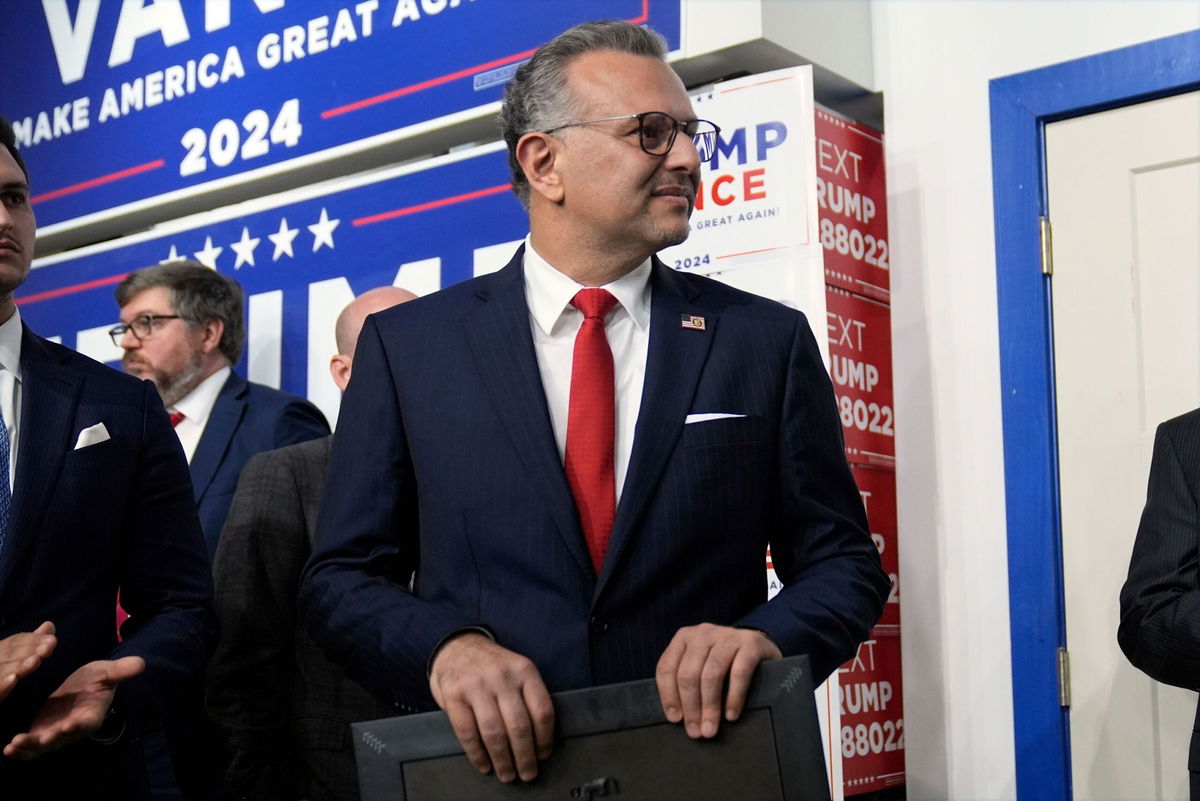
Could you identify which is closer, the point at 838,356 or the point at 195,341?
the point at 838,356

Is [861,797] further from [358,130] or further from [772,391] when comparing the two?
[358,130]

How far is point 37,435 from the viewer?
2.08 m

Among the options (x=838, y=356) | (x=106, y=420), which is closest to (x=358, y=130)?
(x=838, y=356)

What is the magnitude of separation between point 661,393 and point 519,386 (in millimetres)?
182

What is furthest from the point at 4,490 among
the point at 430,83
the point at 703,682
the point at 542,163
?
the point at 430,83

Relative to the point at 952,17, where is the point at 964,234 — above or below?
below

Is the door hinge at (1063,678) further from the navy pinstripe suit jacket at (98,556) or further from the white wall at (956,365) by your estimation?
the navy pinstripe suit jacket at (98,556)

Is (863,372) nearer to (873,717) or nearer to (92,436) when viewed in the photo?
(873,717)

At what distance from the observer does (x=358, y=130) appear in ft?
15.3

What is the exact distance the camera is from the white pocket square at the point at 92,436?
2104mm

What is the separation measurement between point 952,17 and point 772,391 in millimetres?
2348

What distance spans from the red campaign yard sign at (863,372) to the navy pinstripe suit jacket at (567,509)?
5.56 feet

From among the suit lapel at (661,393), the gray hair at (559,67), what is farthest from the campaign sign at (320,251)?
the suit lapel at (661,393)

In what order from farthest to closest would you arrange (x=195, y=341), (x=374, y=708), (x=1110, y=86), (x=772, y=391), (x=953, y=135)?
(x=195, y=341)
(x=953, y=135)
(x=1110, y=86)
(x=374, y=708)
(x=772, y=391)
